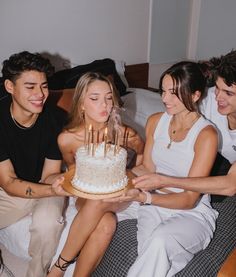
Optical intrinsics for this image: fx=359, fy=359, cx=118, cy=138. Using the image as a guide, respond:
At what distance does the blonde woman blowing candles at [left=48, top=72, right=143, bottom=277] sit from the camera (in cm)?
192

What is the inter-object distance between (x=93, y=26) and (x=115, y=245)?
2.54m

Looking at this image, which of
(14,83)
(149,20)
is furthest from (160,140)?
(149,20)

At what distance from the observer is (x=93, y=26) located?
378 centimetres

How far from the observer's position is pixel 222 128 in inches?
92.1

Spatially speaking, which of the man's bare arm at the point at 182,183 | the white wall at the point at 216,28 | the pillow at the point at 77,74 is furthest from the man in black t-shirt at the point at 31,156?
the white wall at the point at 216,28

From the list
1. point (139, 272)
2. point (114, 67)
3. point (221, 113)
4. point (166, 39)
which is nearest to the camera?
point (139, 272)

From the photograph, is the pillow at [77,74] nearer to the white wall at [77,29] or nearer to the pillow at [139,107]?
the pillow at [139,107]

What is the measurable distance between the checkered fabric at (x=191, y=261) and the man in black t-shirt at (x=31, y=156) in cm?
34

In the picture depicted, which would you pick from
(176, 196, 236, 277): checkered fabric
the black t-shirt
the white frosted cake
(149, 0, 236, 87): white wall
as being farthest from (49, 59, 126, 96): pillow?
(176, 196, 236, 277): checkered fabric

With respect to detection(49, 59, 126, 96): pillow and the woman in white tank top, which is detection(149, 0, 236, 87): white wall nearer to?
detection(49, 59, 126, 96): pillow

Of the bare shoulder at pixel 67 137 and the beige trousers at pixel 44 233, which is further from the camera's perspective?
the bare shoulder at pixel 67 137

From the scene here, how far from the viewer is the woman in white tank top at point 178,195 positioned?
1765 millimetres

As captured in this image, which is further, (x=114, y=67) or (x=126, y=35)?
(x=126, y=35)

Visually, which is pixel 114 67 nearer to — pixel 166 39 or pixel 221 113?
pixel 166 39
